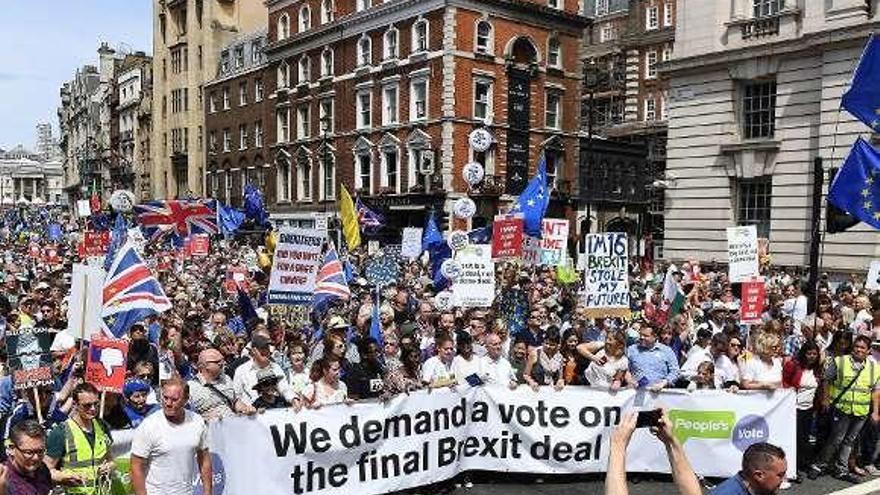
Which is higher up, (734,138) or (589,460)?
(734,138)

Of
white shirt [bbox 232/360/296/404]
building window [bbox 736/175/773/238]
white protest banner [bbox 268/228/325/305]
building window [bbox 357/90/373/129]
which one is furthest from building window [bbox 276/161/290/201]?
white shirt [bbox 232/360/296/404]

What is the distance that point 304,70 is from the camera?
51.4m

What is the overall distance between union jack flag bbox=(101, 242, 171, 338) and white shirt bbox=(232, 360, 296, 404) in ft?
6.72

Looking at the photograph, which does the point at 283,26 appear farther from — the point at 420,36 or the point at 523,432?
the point at 523,432

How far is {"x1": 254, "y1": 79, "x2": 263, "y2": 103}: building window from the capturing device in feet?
184

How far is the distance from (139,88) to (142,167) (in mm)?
7933

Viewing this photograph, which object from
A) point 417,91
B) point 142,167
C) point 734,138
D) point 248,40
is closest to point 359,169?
point 417,91

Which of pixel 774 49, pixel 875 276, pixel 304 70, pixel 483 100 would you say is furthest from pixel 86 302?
pixel 304 70

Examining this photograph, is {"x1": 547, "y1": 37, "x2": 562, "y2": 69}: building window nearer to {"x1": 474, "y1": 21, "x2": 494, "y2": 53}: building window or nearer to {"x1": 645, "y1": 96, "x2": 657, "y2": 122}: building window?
{"x1": 474, "y1": 21, "x2": 494, "y2": 53}: building window

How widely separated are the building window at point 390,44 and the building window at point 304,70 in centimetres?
781

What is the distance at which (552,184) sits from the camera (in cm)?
4478

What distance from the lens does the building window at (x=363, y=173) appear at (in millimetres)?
46594

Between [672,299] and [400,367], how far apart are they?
6194 mm

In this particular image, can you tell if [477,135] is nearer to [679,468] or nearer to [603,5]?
[679,468]
